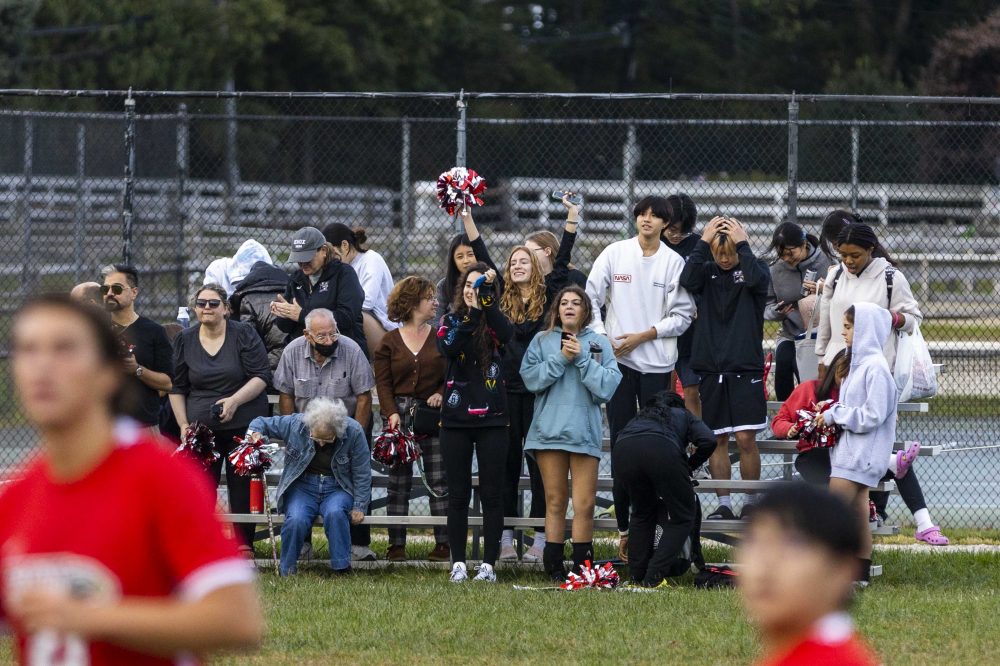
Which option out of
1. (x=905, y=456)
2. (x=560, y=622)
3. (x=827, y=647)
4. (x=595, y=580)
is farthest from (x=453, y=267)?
(x=827, y=647)

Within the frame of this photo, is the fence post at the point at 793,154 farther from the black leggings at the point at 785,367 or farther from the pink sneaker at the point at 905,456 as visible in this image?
the pink sneaker at the point at 905,456

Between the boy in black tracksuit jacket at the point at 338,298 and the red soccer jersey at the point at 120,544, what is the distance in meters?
6.76

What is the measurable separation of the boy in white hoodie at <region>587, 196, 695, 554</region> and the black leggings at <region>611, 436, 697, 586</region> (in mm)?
490

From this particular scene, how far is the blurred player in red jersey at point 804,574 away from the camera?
2141 millimetres

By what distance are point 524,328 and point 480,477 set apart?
→ 0.99m

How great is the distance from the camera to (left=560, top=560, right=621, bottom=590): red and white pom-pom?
7.84m

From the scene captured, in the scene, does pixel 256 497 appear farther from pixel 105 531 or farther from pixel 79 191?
pixel 105 531

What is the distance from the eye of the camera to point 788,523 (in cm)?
217

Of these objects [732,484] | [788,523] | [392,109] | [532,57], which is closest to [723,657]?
[732,484]

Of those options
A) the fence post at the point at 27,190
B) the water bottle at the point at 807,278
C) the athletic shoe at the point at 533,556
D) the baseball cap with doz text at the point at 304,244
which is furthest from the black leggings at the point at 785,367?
the fence post at the point at 27,190

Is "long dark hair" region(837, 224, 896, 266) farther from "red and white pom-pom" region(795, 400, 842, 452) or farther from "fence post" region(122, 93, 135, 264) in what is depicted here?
"fence post" region(122, 93, 135, 264)

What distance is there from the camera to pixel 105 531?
2223mm

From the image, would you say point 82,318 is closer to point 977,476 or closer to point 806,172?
point 977,476

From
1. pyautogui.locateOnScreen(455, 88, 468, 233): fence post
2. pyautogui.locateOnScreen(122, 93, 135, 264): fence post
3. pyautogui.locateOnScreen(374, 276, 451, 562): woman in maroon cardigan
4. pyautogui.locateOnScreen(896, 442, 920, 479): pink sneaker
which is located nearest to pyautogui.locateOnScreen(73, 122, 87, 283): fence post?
pyautogui.locateOnScreen(122, 93, 135, 264): fence post
